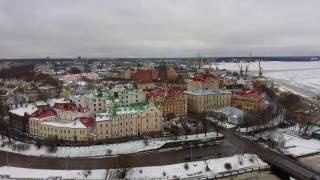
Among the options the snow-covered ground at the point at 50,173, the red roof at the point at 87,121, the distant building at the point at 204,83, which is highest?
the distant building at the point at 204,83

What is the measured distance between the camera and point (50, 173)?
2784cm

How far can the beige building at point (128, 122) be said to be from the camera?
119 feet

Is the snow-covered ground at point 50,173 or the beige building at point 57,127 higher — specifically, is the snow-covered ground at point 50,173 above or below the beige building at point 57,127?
below

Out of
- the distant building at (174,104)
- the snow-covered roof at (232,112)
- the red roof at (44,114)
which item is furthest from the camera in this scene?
the distant building at (174,104)

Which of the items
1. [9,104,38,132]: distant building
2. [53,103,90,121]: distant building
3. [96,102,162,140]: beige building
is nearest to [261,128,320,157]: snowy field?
[96,102,162,140]: beige building

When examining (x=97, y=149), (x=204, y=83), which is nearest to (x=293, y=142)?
(x=97, y=149)

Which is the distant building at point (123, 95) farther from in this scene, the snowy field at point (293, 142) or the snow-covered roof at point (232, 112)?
the snowy field at point (293, 142)

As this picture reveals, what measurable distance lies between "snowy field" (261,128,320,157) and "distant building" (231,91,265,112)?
9.09m

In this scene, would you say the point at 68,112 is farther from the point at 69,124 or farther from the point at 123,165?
the point at 123,165

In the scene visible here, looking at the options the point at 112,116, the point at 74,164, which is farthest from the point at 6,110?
the point at 74,164

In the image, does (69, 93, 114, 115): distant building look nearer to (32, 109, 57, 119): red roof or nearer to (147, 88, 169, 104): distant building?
(147, 88, 169, 104): distant building

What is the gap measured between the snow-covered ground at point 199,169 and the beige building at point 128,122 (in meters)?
8.88

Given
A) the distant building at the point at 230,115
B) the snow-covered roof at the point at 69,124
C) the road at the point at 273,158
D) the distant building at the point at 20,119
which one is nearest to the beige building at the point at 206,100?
the distant building at the point at 230,115

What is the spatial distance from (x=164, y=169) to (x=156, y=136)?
8.67 m
